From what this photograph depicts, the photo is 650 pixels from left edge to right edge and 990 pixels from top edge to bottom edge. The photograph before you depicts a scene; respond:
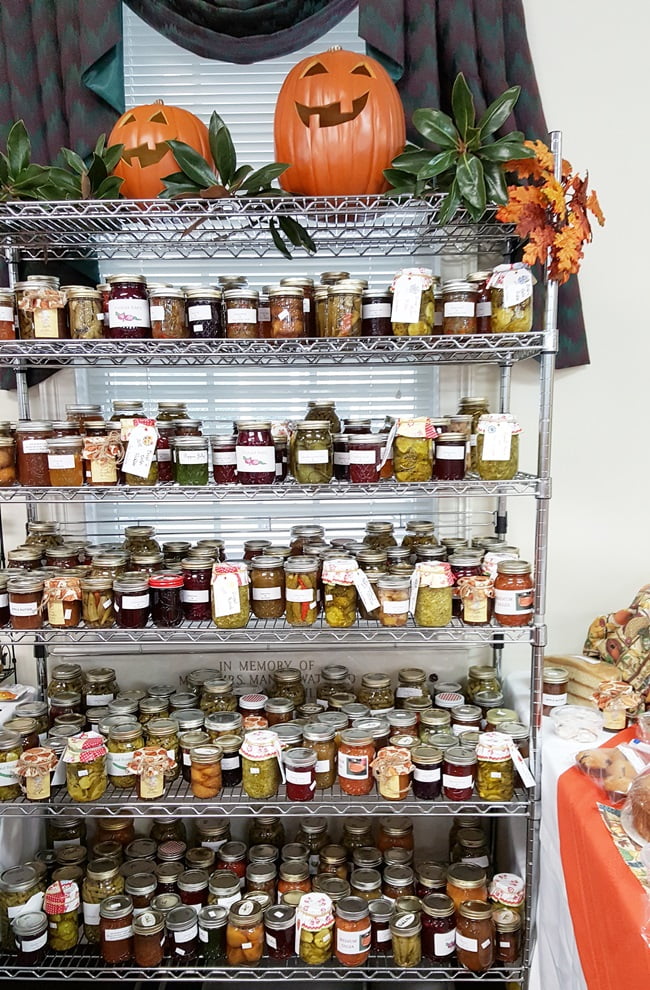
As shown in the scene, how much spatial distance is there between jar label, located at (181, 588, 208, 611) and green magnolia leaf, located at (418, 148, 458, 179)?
1122mm

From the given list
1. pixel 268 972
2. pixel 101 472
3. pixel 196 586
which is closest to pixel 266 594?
pixel 196 586

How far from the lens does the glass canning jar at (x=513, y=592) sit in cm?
184

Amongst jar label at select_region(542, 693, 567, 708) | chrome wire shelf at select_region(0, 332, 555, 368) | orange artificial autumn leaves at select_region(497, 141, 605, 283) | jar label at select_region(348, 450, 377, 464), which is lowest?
jar label at select_region(542, 693, 567, 708)

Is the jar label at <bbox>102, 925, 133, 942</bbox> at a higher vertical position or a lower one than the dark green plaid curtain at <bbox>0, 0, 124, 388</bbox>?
lower

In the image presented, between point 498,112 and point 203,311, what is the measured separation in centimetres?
83

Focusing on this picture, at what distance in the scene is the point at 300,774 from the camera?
1819 mm

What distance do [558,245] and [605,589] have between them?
1158 mm

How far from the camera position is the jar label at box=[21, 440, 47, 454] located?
1.87 metres

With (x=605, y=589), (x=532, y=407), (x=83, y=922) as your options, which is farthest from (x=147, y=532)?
(x=605, y=589)

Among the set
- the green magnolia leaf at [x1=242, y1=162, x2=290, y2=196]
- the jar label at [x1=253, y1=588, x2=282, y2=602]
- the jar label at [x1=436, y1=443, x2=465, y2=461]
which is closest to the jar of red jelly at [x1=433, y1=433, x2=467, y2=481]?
the jar label at [x1=436, y1=443, x2=465, y2=461]

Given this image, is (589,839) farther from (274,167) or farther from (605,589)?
(274,167)

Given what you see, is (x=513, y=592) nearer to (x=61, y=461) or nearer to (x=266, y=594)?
(x=266, y=594)

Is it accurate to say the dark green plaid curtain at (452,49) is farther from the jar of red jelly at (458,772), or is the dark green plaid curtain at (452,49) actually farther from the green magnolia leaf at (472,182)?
the jar of red jelly at (458,772)

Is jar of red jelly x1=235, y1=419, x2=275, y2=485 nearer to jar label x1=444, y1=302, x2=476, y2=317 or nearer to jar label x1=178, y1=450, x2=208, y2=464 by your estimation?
jar label x1=178, y1=450, x2=208, y2=464
